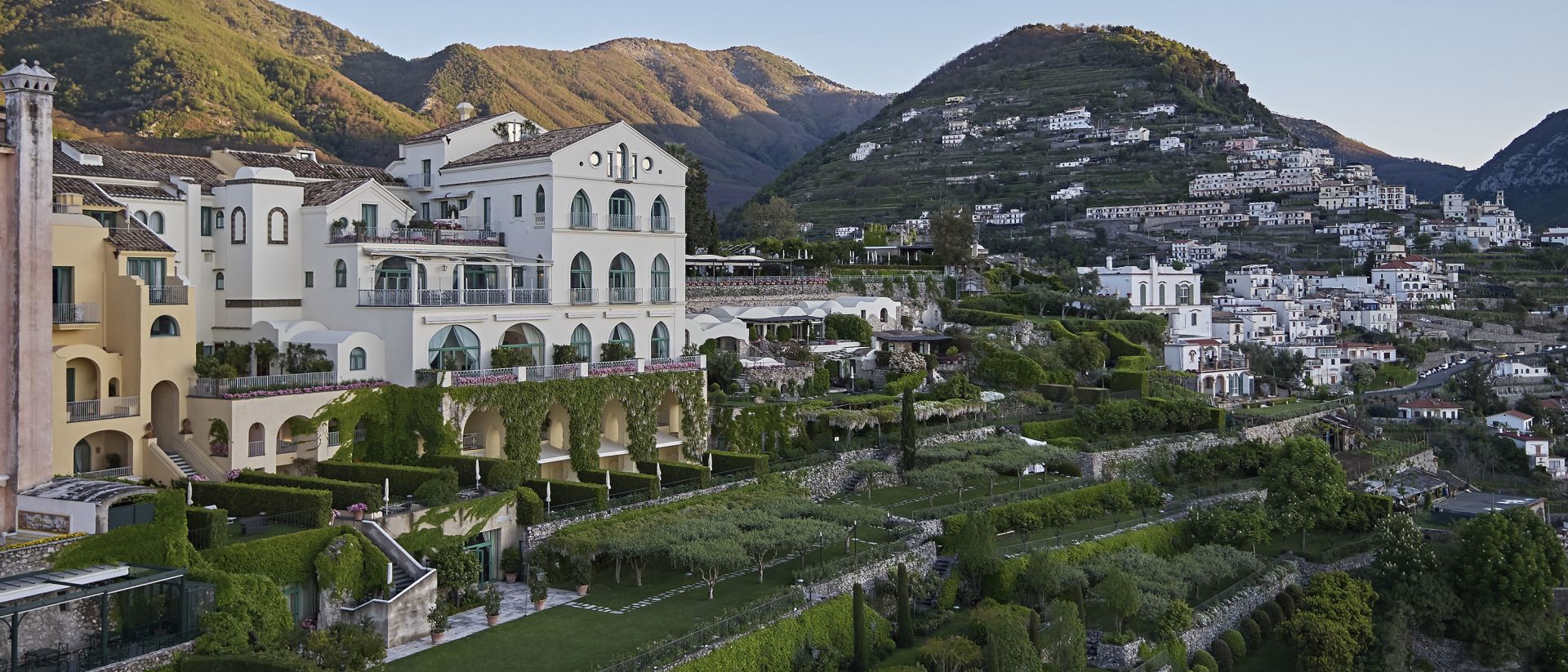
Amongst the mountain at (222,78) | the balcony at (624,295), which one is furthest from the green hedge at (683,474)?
the mountain at (222,78)

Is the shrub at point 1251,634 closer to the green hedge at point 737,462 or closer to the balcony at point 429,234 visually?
the green hedge at point 737,462

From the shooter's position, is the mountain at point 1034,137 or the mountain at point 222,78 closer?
the mountain at point 222,78

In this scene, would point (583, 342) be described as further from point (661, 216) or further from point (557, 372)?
point (661, 216)

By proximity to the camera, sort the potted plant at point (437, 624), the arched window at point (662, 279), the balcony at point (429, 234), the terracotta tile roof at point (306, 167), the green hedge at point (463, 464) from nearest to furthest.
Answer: the potted plant at point (437, 624), the green hedge at point (463, 464), the balcony at point (429, 234), the terracotta tile roof at point (306, 167), the arched window at point (662, 279)

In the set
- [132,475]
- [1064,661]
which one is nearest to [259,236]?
[132,475]

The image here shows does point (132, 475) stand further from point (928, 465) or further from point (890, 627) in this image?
point (928, 465)

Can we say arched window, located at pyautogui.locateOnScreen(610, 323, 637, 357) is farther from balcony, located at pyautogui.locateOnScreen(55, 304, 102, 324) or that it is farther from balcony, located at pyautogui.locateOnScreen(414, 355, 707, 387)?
balcony, located at pyautogui.locateOnScreen(55, 304, 102, 324)
